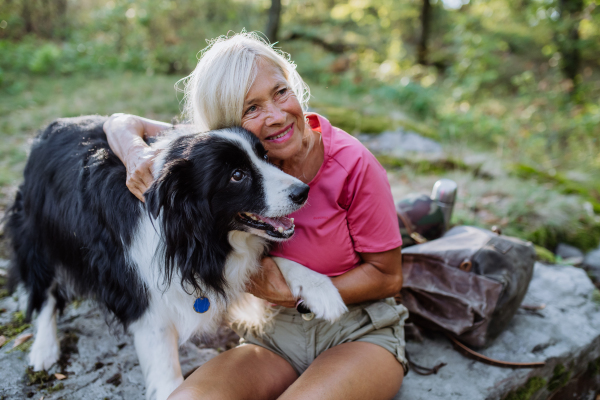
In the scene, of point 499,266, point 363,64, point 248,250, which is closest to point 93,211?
point 248,250

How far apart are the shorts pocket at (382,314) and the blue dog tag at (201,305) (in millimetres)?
748

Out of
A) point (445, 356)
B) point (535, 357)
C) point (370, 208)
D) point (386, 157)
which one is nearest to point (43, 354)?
point (370, 208)

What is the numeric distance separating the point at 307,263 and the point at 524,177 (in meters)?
4.42

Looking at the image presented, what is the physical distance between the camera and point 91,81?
331 inches

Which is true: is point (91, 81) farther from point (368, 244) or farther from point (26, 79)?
point (368, 244)

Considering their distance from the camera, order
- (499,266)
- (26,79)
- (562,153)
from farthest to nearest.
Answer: (26,79), (562,153), (499,266)

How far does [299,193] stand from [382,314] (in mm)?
703

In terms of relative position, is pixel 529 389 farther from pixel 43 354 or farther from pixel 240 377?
pixel 43 354

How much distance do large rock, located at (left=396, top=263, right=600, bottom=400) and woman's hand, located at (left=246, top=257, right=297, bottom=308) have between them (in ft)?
2.54

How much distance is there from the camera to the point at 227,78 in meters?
1.68

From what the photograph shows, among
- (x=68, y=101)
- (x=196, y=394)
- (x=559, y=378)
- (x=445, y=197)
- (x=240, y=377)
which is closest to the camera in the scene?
(x=196, y=394)

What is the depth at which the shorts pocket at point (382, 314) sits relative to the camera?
182 cm

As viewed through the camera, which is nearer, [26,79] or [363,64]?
[26,79]

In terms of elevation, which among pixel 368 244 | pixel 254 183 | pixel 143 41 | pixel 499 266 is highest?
pixel 143 41
